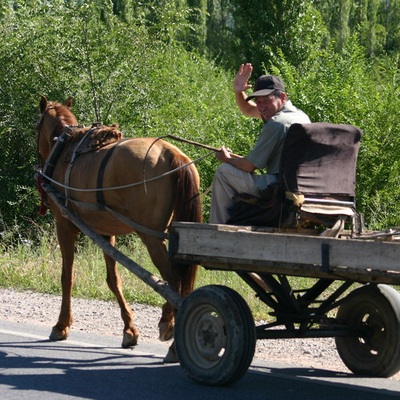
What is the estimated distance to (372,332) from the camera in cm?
761

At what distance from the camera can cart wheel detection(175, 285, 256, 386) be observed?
6746 mm

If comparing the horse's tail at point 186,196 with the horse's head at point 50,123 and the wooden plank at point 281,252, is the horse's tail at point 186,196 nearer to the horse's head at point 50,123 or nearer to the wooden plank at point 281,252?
the wooden plank at point 281,252

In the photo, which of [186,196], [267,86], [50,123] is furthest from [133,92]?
[267,86]

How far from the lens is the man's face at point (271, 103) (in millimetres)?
7749

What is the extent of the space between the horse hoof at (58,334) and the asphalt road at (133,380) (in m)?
0.28

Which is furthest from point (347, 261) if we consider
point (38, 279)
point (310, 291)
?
point (38, 279)

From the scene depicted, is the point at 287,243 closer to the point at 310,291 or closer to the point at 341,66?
the point at 310,291

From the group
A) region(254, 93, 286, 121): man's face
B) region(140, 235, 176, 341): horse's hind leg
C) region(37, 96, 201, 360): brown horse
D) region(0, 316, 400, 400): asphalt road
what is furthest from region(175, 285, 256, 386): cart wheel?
region(254, 93, 286, 121): man's face

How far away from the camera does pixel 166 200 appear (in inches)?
328

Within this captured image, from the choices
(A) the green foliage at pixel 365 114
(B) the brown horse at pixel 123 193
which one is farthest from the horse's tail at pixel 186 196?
(A) the green foliage at pixel 365 114

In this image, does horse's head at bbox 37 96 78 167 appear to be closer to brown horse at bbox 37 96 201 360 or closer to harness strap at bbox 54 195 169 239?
brown horse at bbox 37 96 201 360

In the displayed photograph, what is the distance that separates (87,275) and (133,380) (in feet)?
17.8

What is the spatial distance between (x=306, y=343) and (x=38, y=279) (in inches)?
197

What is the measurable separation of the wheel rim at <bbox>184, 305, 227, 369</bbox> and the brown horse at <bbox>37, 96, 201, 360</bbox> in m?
0.92
